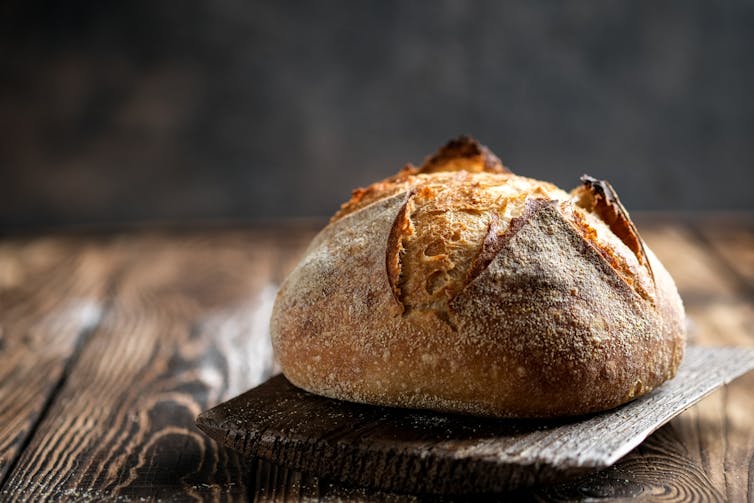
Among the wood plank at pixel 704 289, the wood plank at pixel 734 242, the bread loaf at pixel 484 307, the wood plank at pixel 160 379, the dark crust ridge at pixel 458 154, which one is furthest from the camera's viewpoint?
the wood plank at pixel 734 242

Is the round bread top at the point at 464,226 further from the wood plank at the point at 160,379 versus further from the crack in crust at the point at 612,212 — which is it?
the wood plank at the point at 160,379

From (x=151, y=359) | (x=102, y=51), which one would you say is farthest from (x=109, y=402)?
(x=102, y=51)

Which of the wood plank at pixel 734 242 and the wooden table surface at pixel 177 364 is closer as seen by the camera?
the wooden table surface at pixel 177 364

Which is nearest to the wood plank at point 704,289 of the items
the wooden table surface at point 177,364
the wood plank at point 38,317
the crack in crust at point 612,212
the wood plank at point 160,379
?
the wooden table surface at point 177,364

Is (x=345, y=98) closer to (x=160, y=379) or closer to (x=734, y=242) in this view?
(x=734, y=242)

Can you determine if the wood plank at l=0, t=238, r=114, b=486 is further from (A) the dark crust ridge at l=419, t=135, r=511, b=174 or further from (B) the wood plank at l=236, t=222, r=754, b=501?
(A) the dark crust ridge at l=419, t=135, r=511, b=174

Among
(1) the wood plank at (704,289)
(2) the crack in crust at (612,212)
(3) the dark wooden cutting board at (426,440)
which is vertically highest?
(1) the wood plank at (704,289)

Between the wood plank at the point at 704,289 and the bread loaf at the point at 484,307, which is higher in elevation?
the wood plank at the point at 704,289

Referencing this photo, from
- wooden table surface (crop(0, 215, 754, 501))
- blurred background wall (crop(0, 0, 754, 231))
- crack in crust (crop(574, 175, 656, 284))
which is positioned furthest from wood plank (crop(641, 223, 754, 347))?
crack in crust (crop(574, 175, 656, 284))
